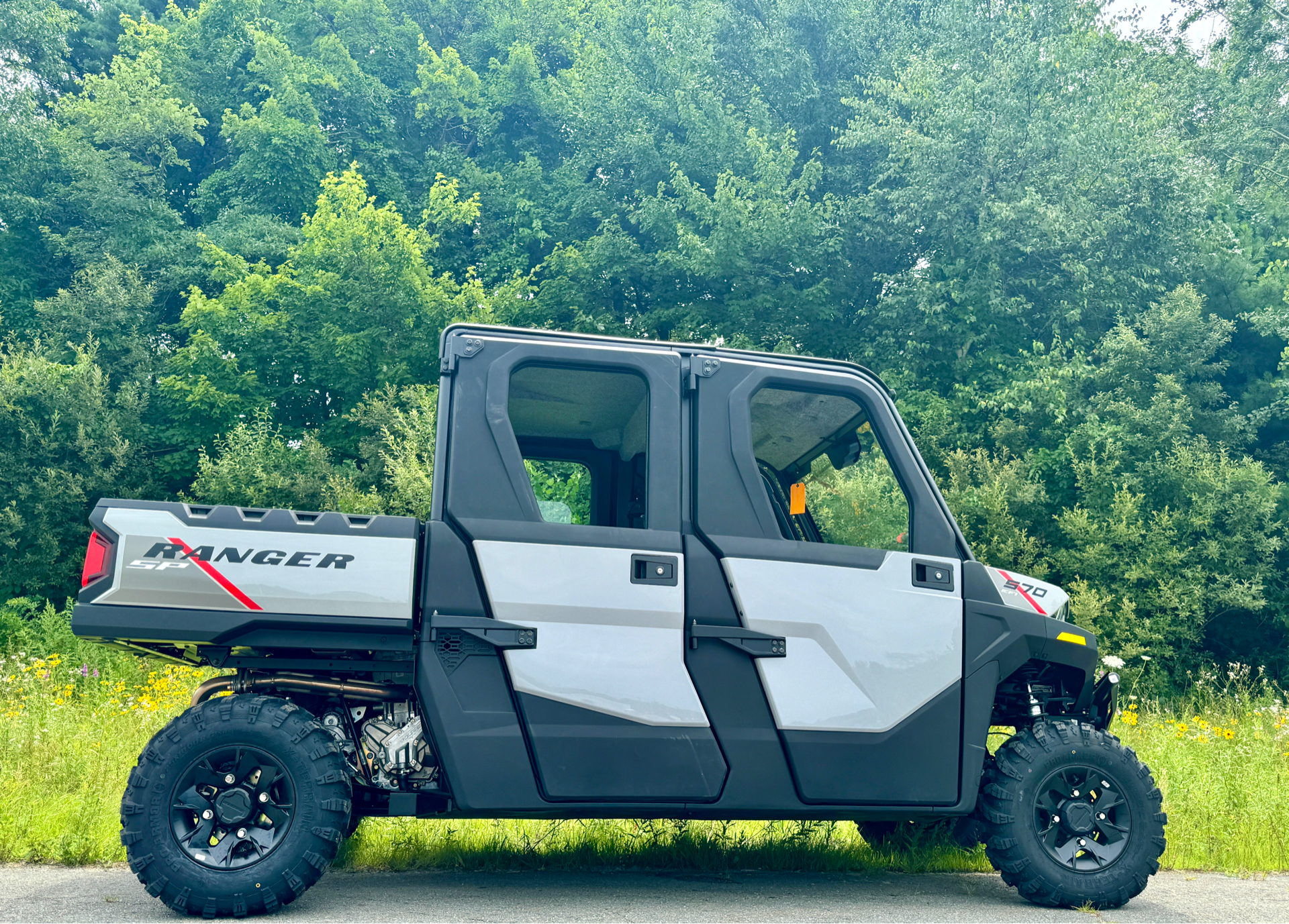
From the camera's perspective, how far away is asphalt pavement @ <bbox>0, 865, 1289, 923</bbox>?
156 inches

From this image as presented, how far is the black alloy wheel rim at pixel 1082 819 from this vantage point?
14.7 ft

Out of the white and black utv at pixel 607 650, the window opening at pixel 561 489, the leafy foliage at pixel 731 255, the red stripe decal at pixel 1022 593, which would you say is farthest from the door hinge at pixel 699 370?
the leafy foliage at pixel 731 255

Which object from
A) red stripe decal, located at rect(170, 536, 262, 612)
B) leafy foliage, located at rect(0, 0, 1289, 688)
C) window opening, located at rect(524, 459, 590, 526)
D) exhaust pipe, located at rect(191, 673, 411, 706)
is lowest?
exhaust pipe, located at rect(191, 673, 411, 706)

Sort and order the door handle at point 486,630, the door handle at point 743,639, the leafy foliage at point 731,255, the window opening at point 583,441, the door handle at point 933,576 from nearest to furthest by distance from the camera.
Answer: the door handle at point 486,630 → the door handle at point 743,639 → the door handle at point 933,576 → the window opening at point 583,441 → the leafy foliage at point 731,255

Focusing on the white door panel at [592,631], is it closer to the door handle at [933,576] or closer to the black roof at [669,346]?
the black roof at [669,346]

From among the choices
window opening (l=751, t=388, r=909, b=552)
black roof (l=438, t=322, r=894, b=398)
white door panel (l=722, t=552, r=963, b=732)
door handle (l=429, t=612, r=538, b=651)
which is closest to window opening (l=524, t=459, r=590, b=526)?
door handle (l=429, t=612, r=538, b=651)

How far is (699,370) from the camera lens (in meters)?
4.55

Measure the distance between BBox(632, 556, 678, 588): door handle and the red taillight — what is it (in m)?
2.12

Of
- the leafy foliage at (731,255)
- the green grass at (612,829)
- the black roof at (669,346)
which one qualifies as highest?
the leafy foliage at (731,255)

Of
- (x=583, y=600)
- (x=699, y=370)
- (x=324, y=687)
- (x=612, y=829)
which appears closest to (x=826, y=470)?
(x=699, y=370)

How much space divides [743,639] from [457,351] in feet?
5.88

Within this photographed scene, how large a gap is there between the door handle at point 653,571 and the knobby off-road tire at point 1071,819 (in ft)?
5.84

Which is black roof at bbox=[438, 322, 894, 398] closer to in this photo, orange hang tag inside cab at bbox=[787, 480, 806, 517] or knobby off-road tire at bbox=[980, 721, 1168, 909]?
orange hang tag inside cab at bbox=[787, 480, 806, 517]

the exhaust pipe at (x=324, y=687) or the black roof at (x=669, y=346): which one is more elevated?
the black roof at (x=669, y=346)
